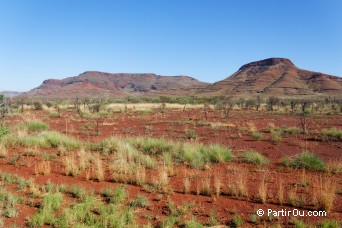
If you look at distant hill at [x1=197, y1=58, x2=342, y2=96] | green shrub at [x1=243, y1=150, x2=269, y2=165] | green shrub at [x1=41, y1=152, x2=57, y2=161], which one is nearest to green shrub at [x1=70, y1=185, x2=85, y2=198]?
green shrub at [x1=41, y1=152, x2=57, y2=161]

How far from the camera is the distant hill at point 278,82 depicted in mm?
125938

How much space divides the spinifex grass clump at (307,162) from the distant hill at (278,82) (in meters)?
112

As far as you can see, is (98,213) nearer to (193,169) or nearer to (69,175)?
(69,175)

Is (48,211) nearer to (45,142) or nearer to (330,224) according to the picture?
(330,224)

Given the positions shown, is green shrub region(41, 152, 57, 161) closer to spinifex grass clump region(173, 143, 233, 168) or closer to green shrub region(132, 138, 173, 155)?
green shrub region(132, 138, 173, 155)

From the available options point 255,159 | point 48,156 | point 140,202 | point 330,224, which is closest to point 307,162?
point 255,159

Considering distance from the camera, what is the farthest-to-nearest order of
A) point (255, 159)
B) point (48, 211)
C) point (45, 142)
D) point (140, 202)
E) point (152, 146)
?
1. point (45, 142)
2. point (152, 146)
3. point (255, 159)
4. point (140, 202)
5. point (48, 211)

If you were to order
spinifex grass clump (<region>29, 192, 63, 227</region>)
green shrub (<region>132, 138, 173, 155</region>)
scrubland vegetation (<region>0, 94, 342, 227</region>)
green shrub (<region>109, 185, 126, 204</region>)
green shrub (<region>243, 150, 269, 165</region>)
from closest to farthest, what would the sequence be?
1. spinifex grass clump (<region>29, 192, 63, 227</region>)
2. scrubland vegetation (<region>0, 94, 342, 227</region>)
3. green shrub (<region>109, 185, 126, 204</region>)
4. green shrub (<region>243, 150, 269, 165</region>)
5. green shrub (<region>132, 138, 173, 155</region>)

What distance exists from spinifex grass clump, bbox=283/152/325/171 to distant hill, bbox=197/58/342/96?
11211 centimetres

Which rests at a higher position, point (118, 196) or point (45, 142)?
point (45, 142)

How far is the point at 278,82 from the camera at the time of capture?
140m

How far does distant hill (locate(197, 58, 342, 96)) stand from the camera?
12594cm

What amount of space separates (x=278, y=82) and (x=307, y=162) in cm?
13659

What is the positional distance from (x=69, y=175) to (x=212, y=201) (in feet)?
14.2
